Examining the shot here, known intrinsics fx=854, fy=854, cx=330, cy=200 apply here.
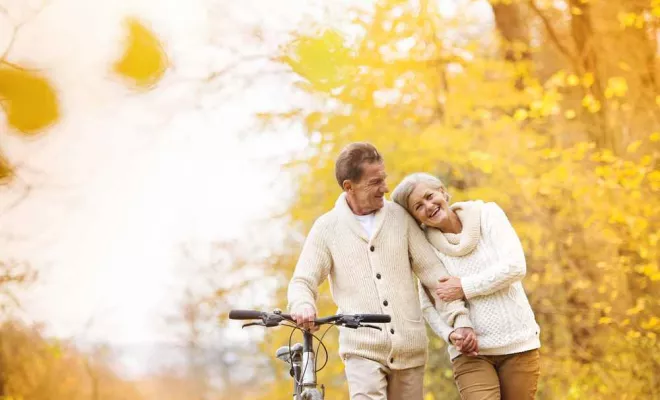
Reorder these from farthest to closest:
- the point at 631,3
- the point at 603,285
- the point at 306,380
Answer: the point at 631,3 < the point at 603,285 < the point at 306,380

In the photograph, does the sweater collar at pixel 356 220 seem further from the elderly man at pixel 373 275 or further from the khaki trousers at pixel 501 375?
the khaki trousers at pixel 501 375

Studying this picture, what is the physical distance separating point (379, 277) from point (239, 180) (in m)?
2.90

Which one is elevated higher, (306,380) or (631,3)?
(631,3)

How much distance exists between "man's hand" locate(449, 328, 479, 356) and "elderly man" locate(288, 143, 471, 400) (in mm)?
17

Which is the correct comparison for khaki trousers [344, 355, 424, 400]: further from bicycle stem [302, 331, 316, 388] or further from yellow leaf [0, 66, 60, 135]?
yellow leaf [0, 66, 60, 135]

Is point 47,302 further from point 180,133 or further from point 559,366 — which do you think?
point 559,366

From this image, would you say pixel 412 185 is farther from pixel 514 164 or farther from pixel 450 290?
pixel 514 164

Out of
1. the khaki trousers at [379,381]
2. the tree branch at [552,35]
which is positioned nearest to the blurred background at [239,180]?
the tree branch at [552,35]

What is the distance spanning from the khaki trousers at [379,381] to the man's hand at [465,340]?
157 mm

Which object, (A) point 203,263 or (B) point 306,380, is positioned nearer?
A: (B) point 306,380

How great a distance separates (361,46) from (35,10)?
209 cm

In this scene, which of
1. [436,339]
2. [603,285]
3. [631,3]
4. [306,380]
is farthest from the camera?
[631,3]

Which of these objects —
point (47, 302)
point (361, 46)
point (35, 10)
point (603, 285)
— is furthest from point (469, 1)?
point (47, 302)

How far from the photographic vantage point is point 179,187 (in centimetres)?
547
